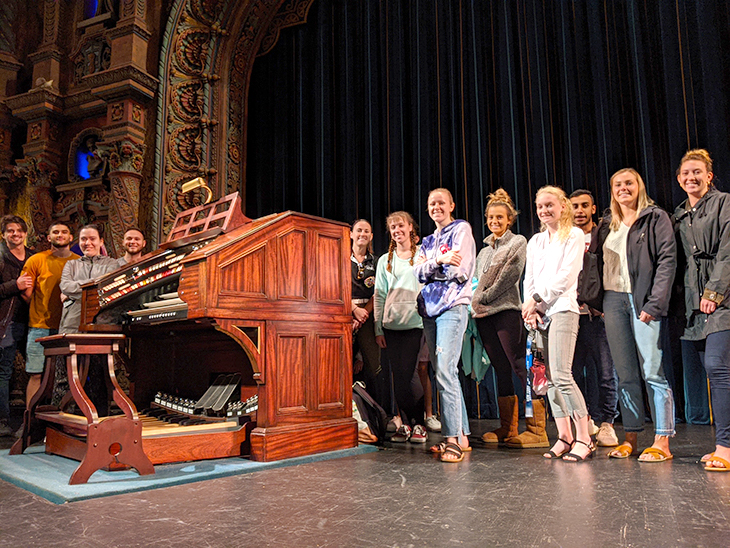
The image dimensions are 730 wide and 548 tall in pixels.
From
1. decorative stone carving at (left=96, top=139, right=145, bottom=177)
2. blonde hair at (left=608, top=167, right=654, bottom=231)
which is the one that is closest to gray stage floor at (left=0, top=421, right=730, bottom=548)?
blonde hair at (left=608, top=167, right=654, bottom=231)

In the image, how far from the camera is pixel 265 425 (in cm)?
305

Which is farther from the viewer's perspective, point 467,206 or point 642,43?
point 467,206

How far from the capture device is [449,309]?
122 inches

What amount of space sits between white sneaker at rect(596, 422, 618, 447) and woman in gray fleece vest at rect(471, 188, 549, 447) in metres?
0.35

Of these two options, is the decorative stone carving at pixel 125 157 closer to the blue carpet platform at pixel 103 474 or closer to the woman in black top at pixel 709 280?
the blue carpet platform at pixel 103 474

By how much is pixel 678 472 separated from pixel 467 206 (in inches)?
146

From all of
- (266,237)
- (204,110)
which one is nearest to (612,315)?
(266,237)

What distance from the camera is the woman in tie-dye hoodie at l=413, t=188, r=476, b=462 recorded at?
3070mm

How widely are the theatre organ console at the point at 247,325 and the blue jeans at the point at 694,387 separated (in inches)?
116

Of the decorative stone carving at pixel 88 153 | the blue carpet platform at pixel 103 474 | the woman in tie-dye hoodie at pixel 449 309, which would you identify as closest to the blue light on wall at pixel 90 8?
the decorative stone carving at pixel 88 153

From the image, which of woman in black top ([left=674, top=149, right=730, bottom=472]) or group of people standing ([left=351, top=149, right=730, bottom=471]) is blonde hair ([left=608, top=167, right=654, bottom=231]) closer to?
group of people standing ([left=351, top=149, right=730, bottom=471])

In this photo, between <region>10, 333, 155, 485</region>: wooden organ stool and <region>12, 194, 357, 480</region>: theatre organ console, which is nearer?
<region>10, 333, 155, 485</region>: wooden organ stool

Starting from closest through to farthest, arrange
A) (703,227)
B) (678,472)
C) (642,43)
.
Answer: (678,472)
(703,227)
(642,43)

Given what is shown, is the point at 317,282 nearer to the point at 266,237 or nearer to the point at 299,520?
the point at 266,237
